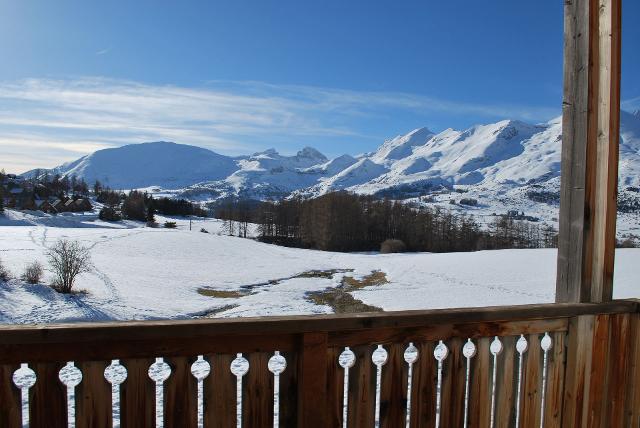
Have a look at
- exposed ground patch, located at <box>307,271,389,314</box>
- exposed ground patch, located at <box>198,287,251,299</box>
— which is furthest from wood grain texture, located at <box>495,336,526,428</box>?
exposed ground patch, located at <box>198,287,251,299</box>

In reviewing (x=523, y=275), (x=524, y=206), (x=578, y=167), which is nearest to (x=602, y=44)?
(x=578, y=167)

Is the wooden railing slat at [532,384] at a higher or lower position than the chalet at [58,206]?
higher

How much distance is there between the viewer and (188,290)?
2045 centimetres

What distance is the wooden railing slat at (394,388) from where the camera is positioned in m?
1.93

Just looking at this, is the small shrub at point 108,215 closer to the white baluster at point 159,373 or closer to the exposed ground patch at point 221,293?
the exposed ground patch at point 221,293

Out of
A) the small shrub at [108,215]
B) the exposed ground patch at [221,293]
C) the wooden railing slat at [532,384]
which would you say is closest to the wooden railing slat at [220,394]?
the wooden railing slat at [532,384]

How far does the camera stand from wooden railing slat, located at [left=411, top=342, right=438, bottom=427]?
1.99 metres

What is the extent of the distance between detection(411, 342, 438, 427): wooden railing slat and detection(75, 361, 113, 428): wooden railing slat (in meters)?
1.25

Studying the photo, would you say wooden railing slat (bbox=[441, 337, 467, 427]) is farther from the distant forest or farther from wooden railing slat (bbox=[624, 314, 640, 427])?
the distant forest

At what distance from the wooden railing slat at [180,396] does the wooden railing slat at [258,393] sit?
0.67 feet

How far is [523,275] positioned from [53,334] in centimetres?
2341

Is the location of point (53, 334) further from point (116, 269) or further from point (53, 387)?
point (116, 269)

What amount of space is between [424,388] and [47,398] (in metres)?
1.50

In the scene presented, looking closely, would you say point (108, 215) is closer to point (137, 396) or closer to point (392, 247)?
point (392, 247)
